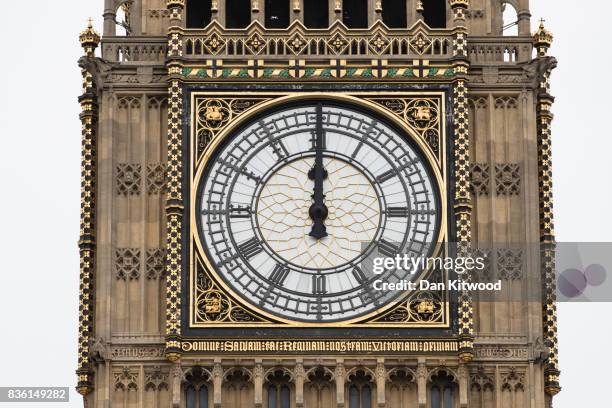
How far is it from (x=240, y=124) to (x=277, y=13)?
2.39 meters

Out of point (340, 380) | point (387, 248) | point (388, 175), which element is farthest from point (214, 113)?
point (340, 380)

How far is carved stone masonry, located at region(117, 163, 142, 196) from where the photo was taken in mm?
47188

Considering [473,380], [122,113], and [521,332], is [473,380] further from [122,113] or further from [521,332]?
[122,113]

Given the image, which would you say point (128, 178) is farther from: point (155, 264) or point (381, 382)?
point (381, 382)

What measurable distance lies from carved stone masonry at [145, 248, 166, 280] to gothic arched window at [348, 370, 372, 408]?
9.33 feet

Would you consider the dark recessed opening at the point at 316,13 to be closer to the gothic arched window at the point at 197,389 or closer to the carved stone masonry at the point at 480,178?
the carved stone masonry at the point at 480,178

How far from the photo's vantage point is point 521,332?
46500 mm

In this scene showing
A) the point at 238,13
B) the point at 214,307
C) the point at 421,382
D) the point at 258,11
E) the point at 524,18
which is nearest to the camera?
the point at 421,382

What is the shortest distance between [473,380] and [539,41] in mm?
4729

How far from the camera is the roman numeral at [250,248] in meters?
46.7

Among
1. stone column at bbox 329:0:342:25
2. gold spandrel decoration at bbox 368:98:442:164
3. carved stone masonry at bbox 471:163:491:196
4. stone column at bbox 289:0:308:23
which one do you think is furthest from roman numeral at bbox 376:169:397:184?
stone column at bbox 289:0:308:23

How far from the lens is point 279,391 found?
151 feet

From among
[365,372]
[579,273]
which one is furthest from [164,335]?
[579,273]
